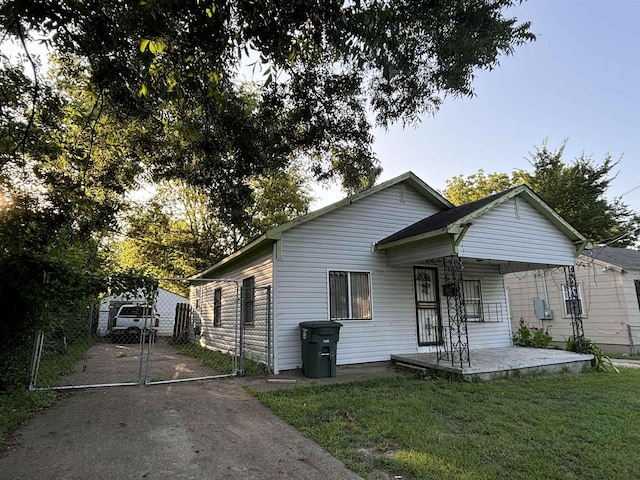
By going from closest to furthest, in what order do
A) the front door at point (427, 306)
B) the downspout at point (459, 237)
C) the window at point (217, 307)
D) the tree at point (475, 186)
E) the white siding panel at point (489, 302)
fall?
1. the downspout at point (459, 237)
2. the front door at point (427, 306)
3. the white siding panel at point (489, 302)
4. the window at point (217, 307)
5. the tree at point (475, 186)

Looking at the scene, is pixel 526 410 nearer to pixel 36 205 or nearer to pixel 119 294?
pixel 119 294

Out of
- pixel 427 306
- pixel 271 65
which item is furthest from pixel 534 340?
pixel 271 65

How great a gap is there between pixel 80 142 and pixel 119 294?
581 centimetres

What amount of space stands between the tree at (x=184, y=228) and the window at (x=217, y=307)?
978 centimetres

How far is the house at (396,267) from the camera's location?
7988mm

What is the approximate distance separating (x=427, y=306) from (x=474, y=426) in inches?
206

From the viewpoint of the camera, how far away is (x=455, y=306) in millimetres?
8492

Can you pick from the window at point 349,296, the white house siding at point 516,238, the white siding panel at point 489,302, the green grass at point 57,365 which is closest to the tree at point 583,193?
the white siding panel at point 489,302

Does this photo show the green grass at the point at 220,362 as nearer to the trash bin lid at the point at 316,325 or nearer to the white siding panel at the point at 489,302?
the trash bin lid at the point at 316,325

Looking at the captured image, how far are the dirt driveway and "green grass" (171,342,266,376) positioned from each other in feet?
6.72

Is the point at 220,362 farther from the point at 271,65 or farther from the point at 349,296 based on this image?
the point at 271,65

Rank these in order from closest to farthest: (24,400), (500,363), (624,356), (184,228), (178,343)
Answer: (24,400) → (500,363) → (624,356) → (178,343) → (184,228)

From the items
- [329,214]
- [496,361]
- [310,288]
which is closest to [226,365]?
[310,288]

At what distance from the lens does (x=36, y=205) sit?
921 cm
